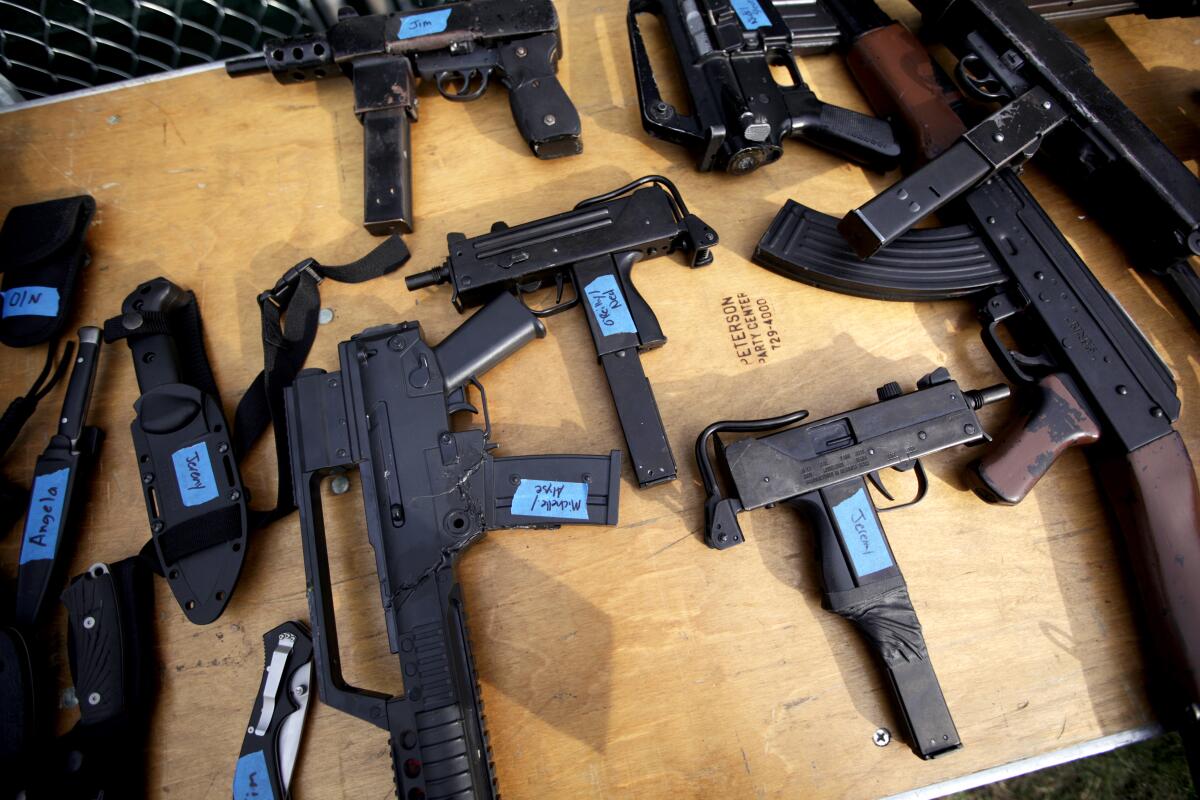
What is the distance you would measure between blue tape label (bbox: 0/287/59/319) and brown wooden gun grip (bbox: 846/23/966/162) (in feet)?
9.82

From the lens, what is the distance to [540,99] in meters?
2.21

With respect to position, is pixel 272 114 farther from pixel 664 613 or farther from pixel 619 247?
pixel 664 613

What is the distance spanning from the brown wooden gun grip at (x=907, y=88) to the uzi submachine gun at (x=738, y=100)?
89 mm

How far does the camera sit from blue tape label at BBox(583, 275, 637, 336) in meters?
1.95

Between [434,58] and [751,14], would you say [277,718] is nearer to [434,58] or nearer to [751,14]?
[434,58]

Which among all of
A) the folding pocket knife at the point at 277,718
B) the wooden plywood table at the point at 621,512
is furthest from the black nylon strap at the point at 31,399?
the folding pocket knife at the point at 277,718

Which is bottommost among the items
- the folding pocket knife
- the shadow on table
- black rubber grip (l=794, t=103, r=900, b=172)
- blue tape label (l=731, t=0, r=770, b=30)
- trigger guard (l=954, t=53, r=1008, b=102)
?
the folding pocket knife

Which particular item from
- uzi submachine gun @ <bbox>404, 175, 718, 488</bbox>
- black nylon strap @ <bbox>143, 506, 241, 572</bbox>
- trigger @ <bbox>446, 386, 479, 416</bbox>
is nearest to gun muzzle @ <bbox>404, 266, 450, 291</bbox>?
uzi submachine gun @ <bbox>404, 175, 718, 488</bbox>

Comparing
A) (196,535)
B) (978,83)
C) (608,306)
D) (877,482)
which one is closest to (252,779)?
(196,535)

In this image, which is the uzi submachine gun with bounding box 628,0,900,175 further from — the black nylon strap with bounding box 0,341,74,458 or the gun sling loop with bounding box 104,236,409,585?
the black nylon strap with bounding box 0,341,74,458

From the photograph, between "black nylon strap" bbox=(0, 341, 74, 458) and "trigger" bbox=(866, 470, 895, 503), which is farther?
"black nylon strap" bbox=(0, 341, 74, 458)

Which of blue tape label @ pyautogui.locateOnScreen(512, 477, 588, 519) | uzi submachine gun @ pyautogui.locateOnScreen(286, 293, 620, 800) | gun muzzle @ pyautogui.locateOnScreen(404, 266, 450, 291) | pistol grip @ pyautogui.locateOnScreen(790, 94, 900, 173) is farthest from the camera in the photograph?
pistol grip @ pyautogui.locateOnScreen(790, 94, 900, 173)

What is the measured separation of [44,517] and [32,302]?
772 millimetres

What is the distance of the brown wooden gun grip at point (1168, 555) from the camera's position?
5.34 feet
